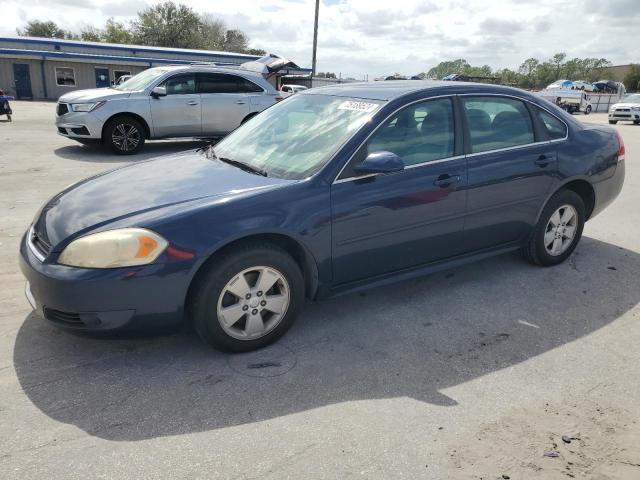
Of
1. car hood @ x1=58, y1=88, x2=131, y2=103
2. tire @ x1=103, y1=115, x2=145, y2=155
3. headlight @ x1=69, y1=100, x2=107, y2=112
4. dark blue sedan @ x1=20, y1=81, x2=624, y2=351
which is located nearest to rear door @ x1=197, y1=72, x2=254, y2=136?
tire @ x1=103, y1=115, x2=145, y2=155

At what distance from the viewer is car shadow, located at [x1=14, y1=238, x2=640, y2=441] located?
275cm

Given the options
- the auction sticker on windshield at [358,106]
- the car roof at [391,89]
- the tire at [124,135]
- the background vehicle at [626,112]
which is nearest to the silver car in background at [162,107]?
the tire at [124,135]

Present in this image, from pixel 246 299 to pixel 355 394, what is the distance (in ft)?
2.79

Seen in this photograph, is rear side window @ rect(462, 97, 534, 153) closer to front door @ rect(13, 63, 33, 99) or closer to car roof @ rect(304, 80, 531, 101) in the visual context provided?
car roof @ rect(304, 80, 531, 101)

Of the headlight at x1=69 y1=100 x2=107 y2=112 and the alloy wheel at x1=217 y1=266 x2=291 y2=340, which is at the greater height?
the headlight at x1=69 y1=100 x2=107 y2=112

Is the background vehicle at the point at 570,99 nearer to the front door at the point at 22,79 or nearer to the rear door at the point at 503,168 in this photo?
the front door at the point at 22,79

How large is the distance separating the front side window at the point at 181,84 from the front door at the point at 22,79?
2739 cm

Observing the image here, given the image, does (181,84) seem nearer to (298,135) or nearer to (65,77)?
(298,135)

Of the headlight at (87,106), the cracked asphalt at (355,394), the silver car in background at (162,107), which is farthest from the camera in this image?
the silver car in background at (162,107)

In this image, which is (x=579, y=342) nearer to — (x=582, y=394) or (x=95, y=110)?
(x=582, y=394)

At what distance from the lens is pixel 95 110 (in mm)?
9898

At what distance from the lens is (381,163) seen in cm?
335

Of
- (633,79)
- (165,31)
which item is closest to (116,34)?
(165,31)

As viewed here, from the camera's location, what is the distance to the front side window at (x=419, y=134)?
3.66m
